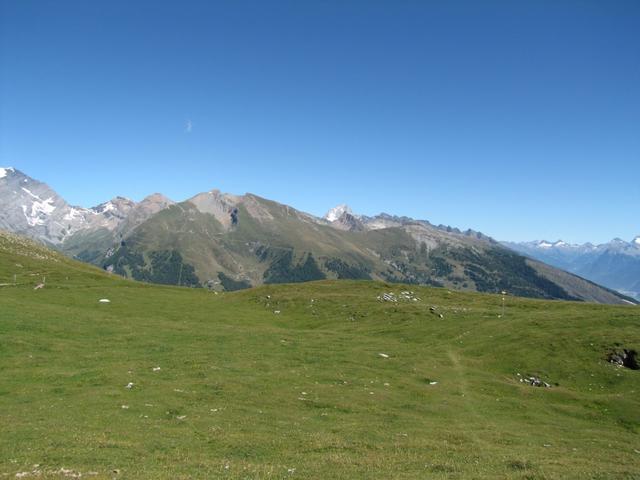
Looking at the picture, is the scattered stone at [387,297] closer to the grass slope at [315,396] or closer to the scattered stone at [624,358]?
the grass slope at [315,396]

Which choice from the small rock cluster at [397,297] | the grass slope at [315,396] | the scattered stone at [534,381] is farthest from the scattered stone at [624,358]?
the small rock cluster at [397,297]

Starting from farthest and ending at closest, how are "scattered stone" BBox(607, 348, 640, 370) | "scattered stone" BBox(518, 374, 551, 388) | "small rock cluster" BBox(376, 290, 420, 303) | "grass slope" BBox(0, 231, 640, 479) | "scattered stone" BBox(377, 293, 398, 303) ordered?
"small rock cluster" BBox(376, 290, 420, 303) → "scattered stone" BBox(377, 293, 398, 303) → "scattered stone" BBox(607, 348, 640, 370) → "scattered stone" BBox(518, 374, 551, 388) → "grass slope" BBox(0, 231, 640, 479)

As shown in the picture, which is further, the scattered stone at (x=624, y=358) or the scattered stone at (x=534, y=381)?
the scattered stone at (x=624, y=358)

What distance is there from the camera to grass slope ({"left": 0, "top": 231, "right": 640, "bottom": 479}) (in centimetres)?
2356

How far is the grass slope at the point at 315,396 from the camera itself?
23562mm

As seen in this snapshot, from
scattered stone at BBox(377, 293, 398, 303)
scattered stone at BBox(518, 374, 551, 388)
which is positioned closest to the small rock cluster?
scattered stone at BBox(377, 293, 398, 303)

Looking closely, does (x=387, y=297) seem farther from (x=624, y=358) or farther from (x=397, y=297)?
(x=624, y=358)

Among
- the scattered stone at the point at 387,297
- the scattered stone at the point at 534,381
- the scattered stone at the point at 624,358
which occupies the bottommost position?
the scattered stone at the point at 534,381

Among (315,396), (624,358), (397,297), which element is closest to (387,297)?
(397,297)

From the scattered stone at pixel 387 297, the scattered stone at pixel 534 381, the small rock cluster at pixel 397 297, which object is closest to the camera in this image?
the scattered stone at pixel 534 381

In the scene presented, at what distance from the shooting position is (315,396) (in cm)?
3684

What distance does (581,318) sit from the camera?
6600 centimetres

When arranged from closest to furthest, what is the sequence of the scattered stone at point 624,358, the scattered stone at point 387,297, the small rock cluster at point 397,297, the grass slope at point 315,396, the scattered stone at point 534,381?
the grass slope at point 315,396, the scattered stone at point 534,381, the scattered stone at point 624,358, the scattered stone at point 387,297, the small rock cluster at point 397,297

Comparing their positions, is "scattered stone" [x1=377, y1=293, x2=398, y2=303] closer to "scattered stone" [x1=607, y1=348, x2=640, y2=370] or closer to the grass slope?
the grass slope
